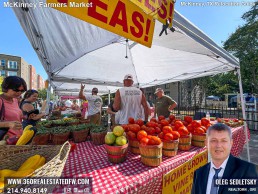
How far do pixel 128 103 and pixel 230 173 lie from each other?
86.2 inches

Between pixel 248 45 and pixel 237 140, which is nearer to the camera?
pixel 237 140

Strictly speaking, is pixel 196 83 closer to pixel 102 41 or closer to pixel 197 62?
pixel 197 62

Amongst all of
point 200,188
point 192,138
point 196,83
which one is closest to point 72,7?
point 200,188

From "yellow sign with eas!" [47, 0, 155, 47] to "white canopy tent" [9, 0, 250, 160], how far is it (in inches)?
15.0

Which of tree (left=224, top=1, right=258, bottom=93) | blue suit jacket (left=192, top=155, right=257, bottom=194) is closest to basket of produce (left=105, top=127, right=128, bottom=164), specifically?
blue suit jacket (left=192, top=155, right=257, bottom=194)

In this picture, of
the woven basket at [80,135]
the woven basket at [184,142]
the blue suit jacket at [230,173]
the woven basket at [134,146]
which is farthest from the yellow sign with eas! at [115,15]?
the blue suit jacket at [230,173]

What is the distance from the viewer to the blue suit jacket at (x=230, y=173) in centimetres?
126

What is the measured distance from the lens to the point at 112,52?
4.86m

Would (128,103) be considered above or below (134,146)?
above

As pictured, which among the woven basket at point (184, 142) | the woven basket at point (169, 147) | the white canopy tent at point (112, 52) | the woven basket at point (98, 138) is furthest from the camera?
the white canopy tent at point (112, 52)

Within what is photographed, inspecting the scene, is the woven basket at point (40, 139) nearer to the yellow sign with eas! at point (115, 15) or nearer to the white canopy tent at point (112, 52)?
the yellow sign with eas! at point (115, 15)

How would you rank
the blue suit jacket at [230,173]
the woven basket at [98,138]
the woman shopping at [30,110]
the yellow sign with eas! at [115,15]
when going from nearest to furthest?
the blue suit jacket at [230,173]
the yellow sign with eas! at [115,15]
the woven basket at [98,138]
the woman shopping at [30,110]

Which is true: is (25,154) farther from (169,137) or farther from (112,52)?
(112,52)

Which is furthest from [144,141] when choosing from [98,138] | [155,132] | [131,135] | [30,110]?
[30,110]
